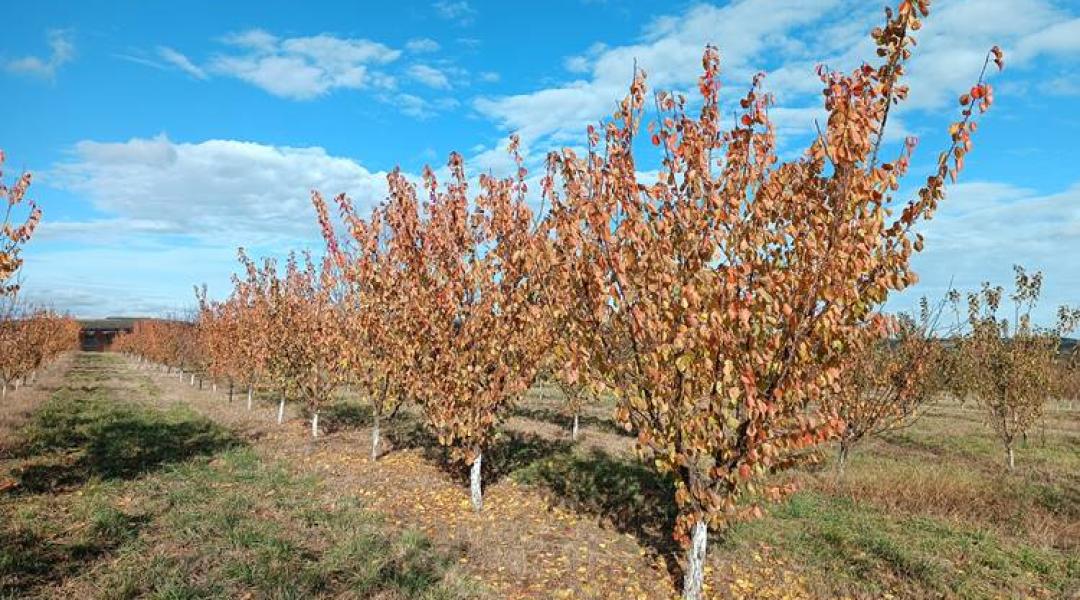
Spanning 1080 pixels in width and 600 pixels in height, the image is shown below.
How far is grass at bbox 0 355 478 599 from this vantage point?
6.57 m

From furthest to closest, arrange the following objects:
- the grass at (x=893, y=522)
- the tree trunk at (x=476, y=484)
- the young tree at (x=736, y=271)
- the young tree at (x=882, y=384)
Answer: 1. the young tree at (x=882, y=384)
2. the tree trunk at (x=476, y=484)
3. the grass at (x=893, y=522)
4. the young tree at (x=736, y=271)

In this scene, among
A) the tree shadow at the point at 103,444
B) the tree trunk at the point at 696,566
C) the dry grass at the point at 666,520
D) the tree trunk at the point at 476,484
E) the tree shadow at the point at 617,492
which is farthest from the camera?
the tree shadow at the point at 103,444

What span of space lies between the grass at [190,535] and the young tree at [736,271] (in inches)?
129

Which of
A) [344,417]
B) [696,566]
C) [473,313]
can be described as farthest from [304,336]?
[696,566]

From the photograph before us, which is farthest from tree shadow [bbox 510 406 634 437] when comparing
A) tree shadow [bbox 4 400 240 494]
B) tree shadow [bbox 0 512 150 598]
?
tree shadow [bbox 0 512 150 598]

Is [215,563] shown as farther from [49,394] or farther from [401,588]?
[49,394]

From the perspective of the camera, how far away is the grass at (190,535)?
21.6 ft

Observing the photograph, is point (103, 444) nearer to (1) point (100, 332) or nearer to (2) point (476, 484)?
(2) point (476, 484)

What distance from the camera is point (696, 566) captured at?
21.2 feet

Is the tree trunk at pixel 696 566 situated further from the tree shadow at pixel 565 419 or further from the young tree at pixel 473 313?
the tree shadow at pixel 565 419

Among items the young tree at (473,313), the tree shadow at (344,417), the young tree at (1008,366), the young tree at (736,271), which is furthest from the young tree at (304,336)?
the young tree at (1008,366)

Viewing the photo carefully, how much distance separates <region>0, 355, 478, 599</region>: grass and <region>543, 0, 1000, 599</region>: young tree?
327cm

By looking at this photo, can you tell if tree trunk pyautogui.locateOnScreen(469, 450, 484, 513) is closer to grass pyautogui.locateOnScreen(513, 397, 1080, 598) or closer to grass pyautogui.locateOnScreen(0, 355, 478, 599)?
grass pyautogui.locateOnScreen(513, 397, 1080, 598)

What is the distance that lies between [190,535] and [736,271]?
7.98 m
